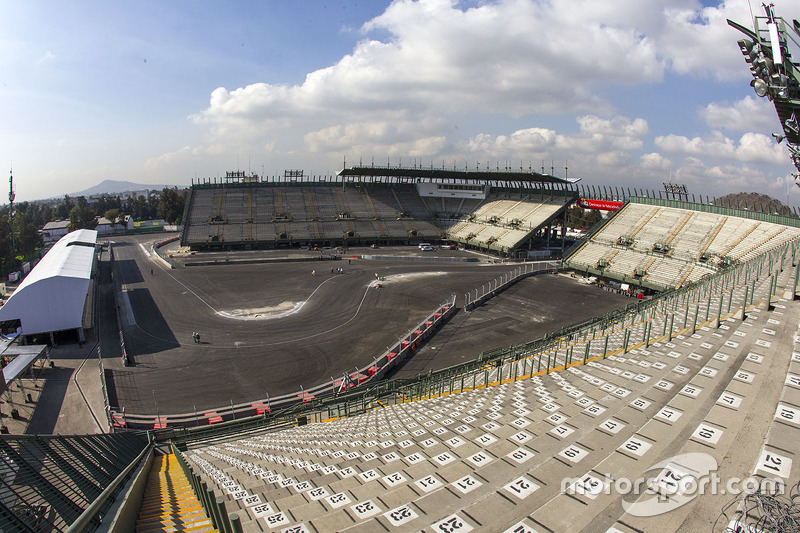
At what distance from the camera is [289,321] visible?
35.2 meters

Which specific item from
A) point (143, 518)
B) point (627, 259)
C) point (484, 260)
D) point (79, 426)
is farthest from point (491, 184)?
point (143, 518)

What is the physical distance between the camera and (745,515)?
6.11m

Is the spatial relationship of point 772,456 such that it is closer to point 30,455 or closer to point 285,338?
point 30,455

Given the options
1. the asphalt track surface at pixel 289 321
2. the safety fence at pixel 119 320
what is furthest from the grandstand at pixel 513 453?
the safety fence at pixel 119 320

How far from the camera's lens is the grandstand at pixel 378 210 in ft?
227

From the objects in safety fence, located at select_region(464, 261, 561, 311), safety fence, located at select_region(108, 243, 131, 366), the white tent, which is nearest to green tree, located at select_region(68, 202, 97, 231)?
safety fence, located at select_region(108, 243, 131, 366)

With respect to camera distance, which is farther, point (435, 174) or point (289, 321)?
point (435, 174)

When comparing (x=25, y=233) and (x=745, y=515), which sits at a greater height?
(x=25, y=233)

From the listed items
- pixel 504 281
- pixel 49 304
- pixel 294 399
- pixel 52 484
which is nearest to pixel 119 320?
pixel 49 304

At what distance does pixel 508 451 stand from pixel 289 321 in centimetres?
2813

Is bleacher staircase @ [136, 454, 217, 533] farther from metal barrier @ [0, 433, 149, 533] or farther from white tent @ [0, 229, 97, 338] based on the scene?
white tent @ [0, 229, 97, 338]

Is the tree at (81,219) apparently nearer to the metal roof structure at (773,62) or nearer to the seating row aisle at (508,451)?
the seating row aisle at (508,451)

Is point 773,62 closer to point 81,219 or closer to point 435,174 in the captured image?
point 435,174

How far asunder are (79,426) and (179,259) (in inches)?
1751
